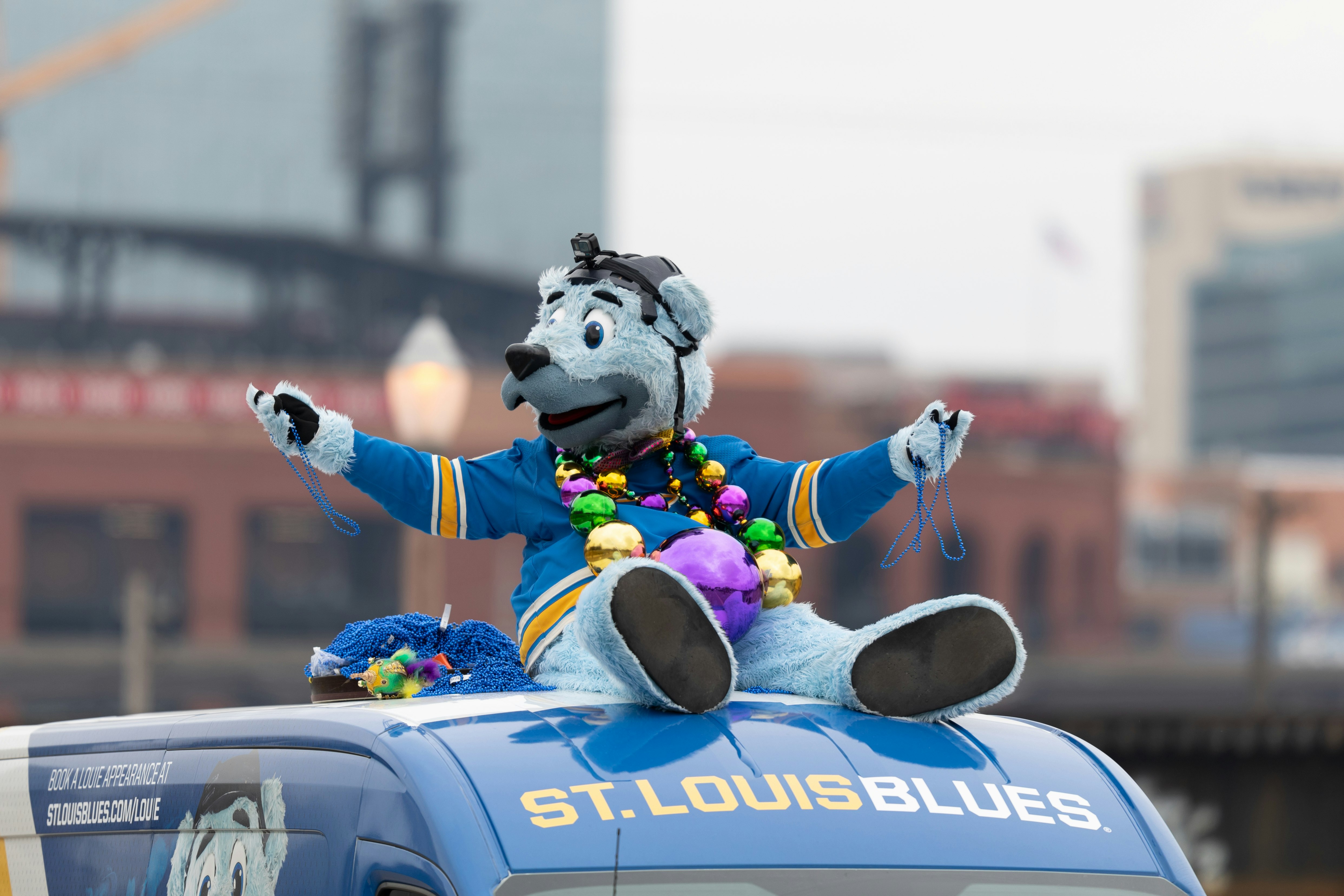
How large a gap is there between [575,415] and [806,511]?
22.9 inches

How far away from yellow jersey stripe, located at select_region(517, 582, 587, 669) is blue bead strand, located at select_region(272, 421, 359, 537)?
0.43 m

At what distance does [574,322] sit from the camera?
153 inches

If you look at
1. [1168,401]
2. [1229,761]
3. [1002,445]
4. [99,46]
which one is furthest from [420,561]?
[1168,401]

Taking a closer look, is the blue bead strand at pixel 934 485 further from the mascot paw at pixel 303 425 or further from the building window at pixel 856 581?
the building window at pixel 856 581

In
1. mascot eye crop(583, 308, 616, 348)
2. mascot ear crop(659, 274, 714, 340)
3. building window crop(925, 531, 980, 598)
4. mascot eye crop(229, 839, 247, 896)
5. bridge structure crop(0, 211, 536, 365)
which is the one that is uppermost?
bridge structure crop(0, 211, 536, 365)

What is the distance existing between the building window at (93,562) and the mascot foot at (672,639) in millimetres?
41908

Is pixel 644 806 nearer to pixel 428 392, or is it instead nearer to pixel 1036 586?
pixel 428 392

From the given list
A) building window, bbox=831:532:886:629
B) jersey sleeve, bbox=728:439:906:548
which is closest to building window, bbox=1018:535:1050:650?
building window, bbox=831:532:886:629

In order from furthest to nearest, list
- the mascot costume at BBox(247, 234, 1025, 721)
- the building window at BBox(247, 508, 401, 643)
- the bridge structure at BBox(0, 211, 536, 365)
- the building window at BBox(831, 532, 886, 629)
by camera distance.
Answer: the building window at BBox(831, 532, 886, 629)
the bridge structure at BBox(0, 211, 536, 365)
the building window at BBox(247, 508, 401, 643)
the mascot costume at BBox(247, 234, 1025, 721)

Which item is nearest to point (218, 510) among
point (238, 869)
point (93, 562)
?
point (93, 562)

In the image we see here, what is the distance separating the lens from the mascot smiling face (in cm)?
380

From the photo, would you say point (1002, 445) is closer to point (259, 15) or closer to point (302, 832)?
point (259, 15)

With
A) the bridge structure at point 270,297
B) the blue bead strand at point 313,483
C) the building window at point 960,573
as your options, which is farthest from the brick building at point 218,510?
the blue bead strand at point 313,483

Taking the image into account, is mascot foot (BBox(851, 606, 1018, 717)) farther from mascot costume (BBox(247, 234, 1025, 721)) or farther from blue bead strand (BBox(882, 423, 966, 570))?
blue bead strand (BBox(882, 423, 966, 570))
